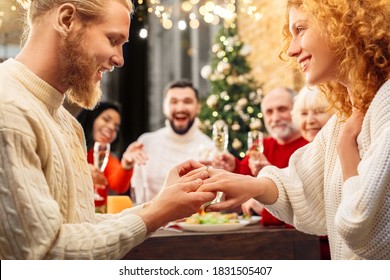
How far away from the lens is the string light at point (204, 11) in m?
2.90

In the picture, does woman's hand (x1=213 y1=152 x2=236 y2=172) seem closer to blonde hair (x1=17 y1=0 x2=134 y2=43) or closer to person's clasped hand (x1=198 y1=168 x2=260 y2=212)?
person's clasped hand (x1=198 y1=168 x2=260 y2=212)

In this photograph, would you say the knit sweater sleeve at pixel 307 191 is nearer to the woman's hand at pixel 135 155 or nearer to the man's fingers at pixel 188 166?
the man's fingers at pixel 188 166

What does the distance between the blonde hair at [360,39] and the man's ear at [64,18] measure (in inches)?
22.2

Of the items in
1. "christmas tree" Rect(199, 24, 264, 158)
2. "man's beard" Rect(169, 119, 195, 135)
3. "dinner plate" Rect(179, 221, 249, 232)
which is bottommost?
"dinner plate" Rect(179, 221, 249, 232)

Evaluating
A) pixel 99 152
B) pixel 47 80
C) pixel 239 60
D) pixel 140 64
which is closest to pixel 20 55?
pixel 47 80

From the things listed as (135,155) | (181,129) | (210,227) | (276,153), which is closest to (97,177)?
(210,227)

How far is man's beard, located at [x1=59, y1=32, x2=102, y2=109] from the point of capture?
1.23 metres

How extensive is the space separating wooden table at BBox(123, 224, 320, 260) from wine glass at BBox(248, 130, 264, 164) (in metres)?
0.36

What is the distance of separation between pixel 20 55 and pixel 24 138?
26 cm

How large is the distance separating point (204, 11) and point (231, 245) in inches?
81.8

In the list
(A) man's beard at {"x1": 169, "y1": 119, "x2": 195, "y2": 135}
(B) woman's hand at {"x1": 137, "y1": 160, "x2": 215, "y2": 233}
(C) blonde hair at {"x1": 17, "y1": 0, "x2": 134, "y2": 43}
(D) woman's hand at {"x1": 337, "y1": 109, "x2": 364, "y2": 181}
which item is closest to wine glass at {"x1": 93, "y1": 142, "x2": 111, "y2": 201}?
(B) woman's hand at {"x1": 137, "y1": 160, "x2": 215, "y2": 233}

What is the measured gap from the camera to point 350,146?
51.5 inches

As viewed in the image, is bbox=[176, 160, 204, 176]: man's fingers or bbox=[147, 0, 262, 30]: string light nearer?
bbox=[176, 160, 204, 176]: man's fingers

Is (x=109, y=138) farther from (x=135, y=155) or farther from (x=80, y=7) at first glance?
A: (x=80, y=7)
